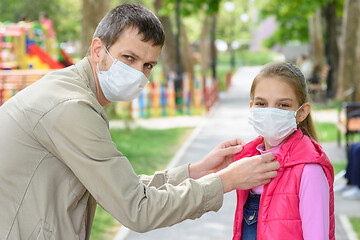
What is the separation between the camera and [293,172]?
2812 mm

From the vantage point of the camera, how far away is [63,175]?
2705mm

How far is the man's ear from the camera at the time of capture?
295 centimetres

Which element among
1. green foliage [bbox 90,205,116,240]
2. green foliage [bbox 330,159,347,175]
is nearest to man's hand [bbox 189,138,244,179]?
green foliage [bbox 90,205,116,240]

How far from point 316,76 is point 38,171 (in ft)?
71.6

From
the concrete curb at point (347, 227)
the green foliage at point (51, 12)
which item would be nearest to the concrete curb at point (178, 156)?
the concrete curb at point (347, 227)

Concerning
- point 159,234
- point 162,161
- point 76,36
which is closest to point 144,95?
point 162,161

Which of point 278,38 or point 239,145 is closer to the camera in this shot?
point 239,145

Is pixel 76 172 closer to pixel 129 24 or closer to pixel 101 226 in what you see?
pixel 129 24

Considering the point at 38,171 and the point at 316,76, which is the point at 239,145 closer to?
the point at 38,171

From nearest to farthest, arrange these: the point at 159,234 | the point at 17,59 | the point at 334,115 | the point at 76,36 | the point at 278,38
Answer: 1. the point at 159,234
2. the point at 17,59
3. the point at 334,115
4. the point at 278,38
5. the point at 76,36

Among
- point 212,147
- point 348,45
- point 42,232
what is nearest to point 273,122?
point 42,232

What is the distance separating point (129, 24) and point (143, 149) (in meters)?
9.10

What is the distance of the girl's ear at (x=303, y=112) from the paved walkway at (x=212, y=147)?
2356 millimetres

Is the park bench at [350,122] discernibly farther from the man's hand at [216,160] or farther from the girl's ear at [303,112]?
the girl's ear at [303,112]
